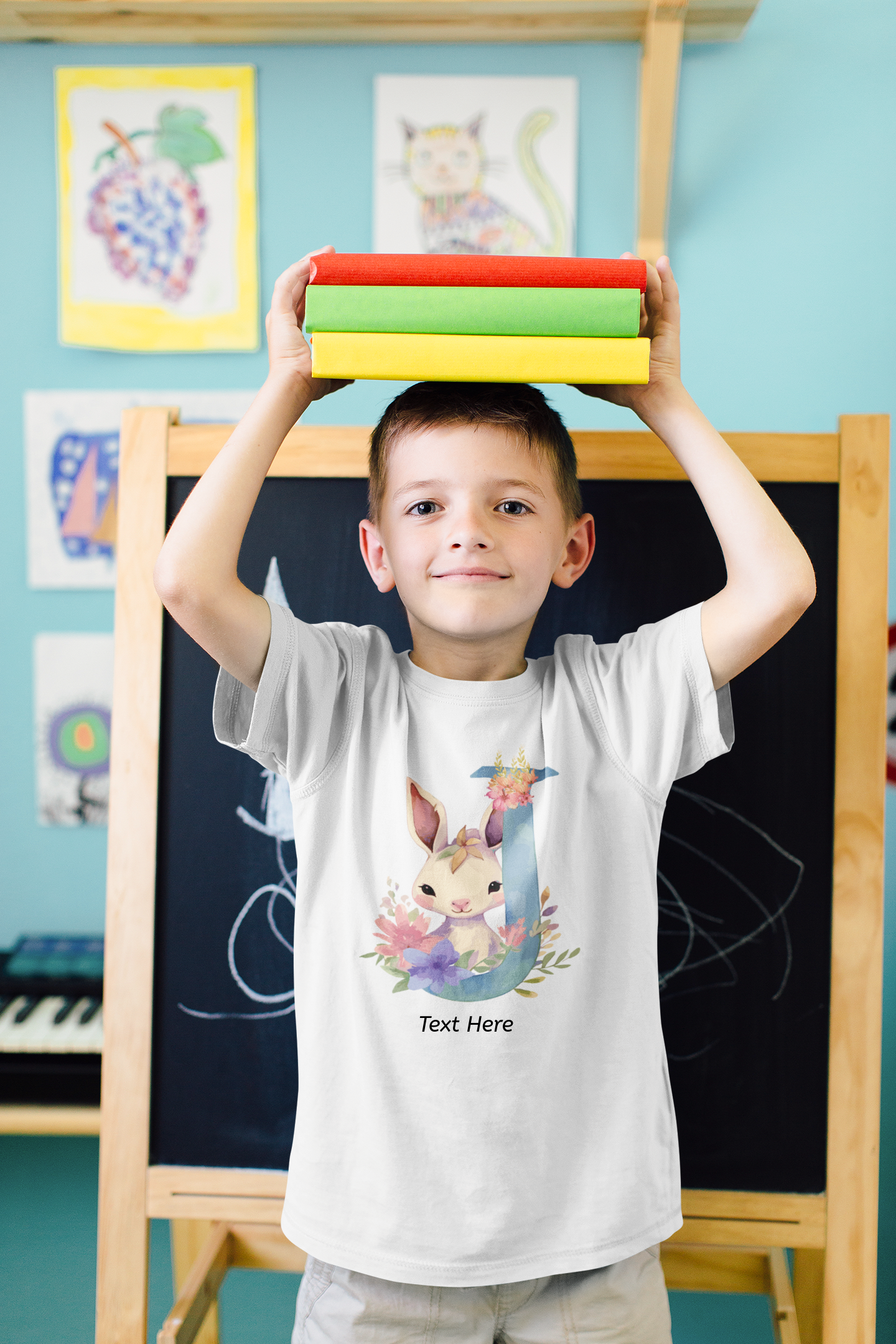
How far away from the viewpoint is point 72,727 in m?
1.38

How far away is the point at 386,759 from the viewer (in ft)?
2.62

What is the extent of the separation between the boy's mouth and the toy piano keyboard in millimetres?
800

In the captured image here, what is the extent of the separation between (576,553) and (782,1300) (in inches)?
34.1

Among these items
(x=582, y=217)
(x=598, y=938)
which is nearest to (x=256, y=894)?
→ (x=598, y=938)

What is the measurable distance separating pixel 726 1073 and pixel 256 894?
0.52 m

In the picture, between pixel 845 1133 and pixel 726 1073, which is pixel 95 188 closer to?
pixel 726 1073

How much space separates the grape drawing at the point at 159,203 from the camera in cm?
128

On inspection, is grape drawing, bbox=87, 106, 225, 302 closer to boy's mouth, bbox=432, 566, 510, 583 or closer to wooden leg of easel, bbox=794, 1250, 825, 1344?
boy's mouth, bbox=432, 566, 510, 583

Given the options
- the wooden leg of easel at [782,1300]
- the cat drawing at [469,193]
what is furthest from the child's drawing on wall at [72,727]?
the wooden leg of easel at [782,1300]

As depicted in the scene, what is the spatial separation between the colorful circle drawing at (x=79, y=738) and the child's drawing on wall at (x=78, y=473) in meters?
0.20

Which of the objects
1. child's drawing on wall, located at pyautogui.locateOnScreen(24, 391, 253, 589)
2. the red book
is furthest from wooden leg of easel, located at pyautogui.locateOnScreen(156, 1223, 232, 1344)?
the red book

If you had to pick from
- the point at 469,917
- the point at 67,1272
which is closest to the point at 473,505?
the point at 469,917

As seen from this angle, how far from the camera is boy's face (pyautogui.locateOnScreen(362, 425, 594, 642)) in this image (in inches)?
29.1

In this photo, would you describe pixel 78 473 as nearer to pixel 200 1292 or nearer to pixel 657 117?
pixel 657 117
